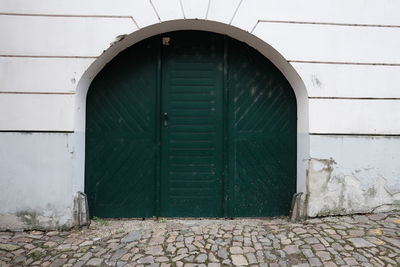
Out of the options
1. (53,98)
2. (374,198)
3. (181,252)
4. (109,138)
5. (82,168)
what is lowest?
(181,252)

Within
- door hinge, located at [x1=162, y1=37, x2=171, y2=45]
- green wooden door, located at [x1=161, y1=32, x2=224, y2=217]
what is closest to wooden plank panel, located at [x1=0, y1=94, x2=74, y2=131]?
green wooden door, located at [x1=161, y1=32, x2=224, y2=217]

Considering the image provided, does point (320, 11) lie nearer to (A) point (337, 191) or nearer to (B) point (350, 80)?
(B) point (350, 80)

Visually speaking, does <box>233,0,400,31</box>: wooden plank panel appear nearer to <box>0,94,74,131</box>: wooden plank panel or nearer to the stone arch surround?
the stone arch surround

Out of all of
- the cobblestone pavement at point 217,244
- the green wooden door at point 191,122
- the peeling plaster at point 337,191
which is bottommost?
the cobblestone pavement at point 217,244

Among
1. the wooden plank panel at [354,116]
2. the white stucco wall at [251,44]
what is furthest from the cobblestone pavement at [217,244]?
the wooden plank panel at [354,116]

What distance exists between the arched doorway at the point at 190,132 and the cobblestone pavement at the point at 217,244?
397 mm

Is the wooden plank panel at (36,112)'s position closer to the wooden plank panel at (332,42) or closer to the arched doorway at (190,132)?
the arched doorway at (190,132)

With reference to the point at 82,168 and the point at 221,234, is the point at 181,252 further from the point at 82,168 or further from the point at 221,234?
the point at 82,168

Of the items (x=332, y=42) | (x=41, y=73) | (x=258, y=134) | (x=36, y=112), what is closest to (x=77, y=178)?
(x=36, y=112)

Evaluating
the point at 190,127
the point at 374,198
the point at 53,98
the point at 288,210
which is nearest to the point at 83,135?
the point at 53,98

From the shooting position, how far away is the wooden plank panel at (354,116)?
3381 millimetres

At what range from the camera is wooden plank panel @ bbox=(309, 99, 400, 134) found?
3381mm

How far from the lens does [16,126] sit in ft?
10.5

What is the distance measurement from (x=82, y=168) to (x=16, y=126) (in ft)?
2.78
